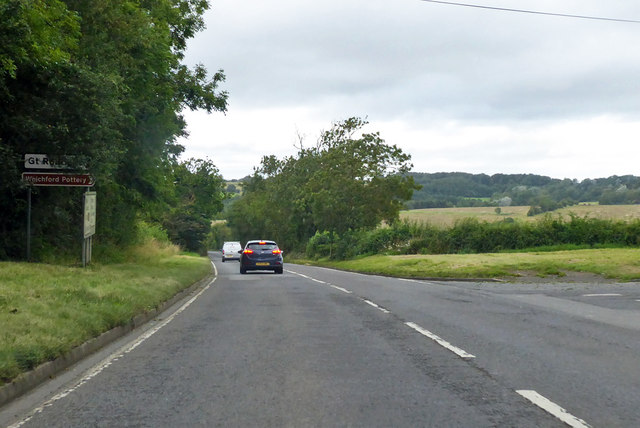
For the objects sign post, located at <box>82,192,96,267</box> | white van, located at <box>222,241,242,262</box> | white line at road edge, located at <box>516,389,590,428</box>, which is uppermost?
sign post, located at <box>82,192,96,267</box>

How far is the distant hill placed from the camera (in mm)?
80938

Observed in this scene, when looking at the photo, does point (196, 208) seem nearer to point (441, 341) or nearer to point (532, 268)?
point (532, 268)

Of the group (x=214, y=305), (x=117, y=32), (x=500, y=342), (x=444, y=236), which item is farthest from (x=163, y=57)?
(x=444, y=236)

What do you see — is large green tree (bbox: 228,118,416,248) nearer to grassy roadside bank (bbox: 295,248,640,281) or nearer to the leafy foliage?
the leafy foliage

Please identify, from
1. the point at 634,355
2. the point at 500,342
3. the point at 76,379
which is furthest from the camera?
the point at 500,342

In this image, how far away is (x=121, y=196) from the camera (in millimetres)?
24922

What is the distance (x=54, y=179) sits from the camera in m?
16.6

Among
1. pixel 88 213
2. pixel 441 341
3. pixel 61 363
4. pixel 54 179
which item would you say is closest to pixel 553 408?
pixel 441 341

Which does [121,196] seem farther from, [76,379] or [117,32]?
[76,379]

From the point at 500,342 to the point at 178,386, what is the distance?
478cm

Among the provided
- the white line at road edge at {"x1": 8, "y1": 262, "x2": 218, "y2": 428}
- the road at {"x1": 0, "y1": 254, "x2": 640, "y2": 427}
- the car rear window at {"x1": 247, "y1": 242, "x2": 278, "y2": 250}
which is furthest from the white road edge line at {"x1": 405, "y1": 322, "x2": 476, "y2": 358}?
the car rear window at {"x1": 247, "y1": 242, "x2": 278, "y2": 250}

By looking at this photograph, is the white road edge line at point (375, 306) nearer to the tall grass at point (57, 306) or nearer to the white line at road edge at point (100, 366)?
the white line at road edge at point (100, 366)

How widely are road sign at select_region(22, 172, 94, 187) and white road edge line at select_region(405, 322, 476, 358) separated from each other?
10.1m

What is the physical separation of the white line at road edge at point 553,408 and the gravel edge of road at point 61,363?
4.74 m
